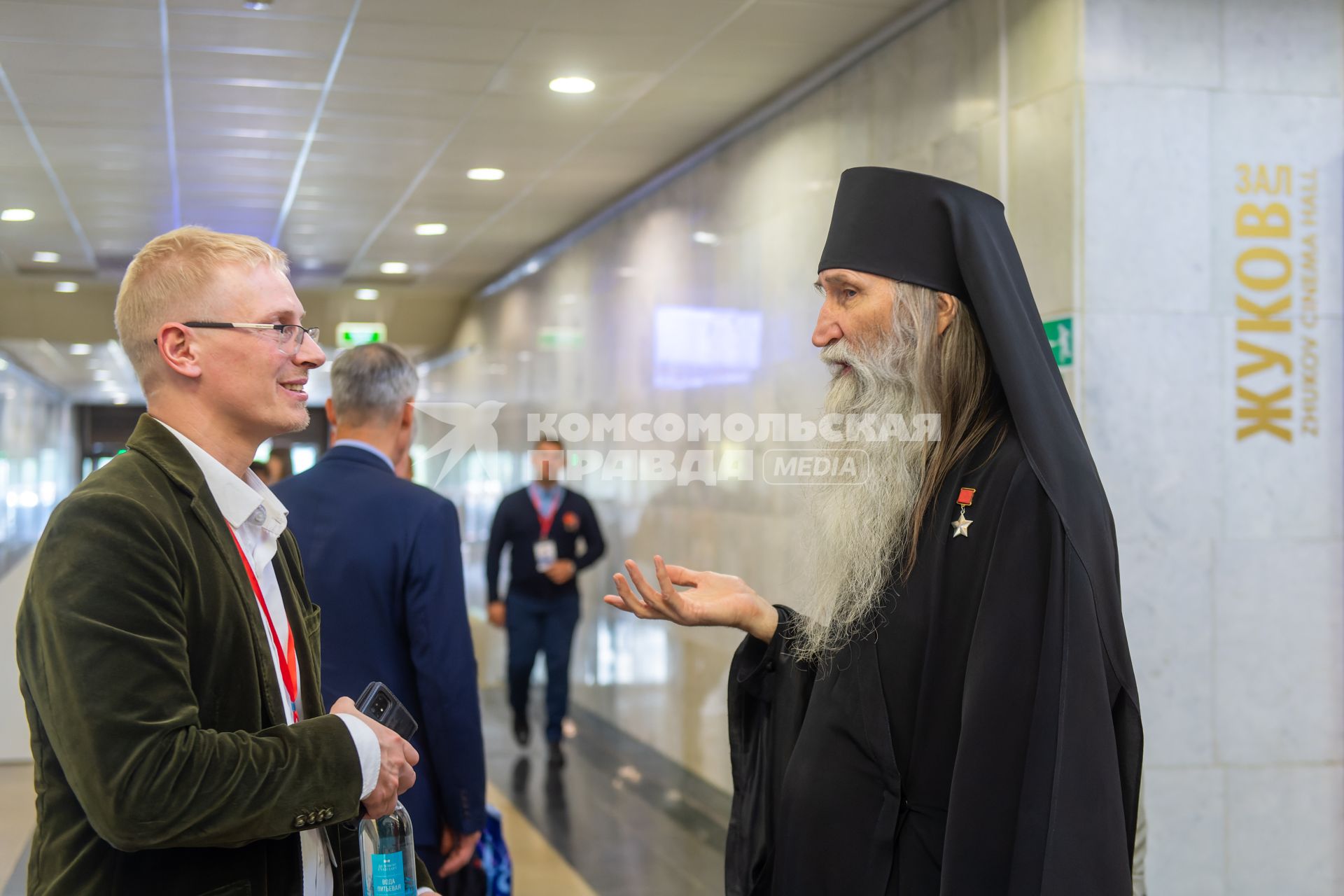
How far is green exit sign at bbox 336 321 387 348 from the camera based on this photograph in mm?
12680

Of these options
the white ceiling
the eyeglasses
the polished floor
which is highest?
the white ceiling

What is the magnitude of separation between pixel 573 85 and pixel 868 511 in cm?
412

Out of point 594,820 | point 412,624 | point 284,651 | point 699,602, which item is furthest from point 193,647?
point 594,820

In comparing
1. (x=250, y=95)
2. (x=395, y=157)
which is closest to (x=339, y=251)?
(x=395, y=157)

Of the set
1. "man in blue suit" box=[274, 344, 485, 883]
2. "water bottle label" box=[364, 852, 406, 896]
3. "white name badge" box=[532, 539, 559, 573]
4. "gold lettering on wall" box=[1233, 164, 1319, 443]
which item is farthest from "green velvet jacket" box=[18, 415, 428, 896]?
"white name badge" box=[532, 539, 559, 573]

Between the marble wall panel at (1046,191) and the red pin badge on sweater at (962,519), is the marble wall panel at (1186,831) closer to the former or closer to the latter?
the marble wall panel at (1046,191)

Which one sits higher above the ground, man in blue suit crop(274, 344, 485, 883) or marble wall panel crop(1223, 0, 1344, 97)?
marble wall panel crop(1223, 0, 1344, 97)

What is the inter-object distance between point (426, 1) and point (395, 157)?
8.72ft

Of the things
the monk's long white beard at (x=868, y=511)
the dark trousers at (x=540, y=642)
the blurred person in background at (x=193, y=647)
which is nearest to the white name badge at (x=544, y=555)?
the dark trousers at (x=540, y=642)

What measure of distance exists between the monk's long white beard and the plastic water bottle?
73cm

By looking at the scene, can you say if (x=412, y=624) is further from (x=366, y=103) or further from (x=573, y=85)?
(x=366, y=103)

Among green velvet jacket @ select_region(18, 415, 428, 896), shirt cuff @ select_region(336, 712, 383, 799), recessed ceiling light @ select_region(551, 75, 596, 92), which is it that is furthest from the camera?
recessed ceiling light @ select_region(551, 75, 596, 92)

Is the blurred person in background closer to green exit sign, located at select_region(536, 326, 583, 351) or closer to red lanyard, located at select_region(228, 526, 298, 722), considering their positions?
red lanyard, located at select_region(228, 526, 298, 722)

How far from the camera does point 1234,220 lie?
3936 millimetres
